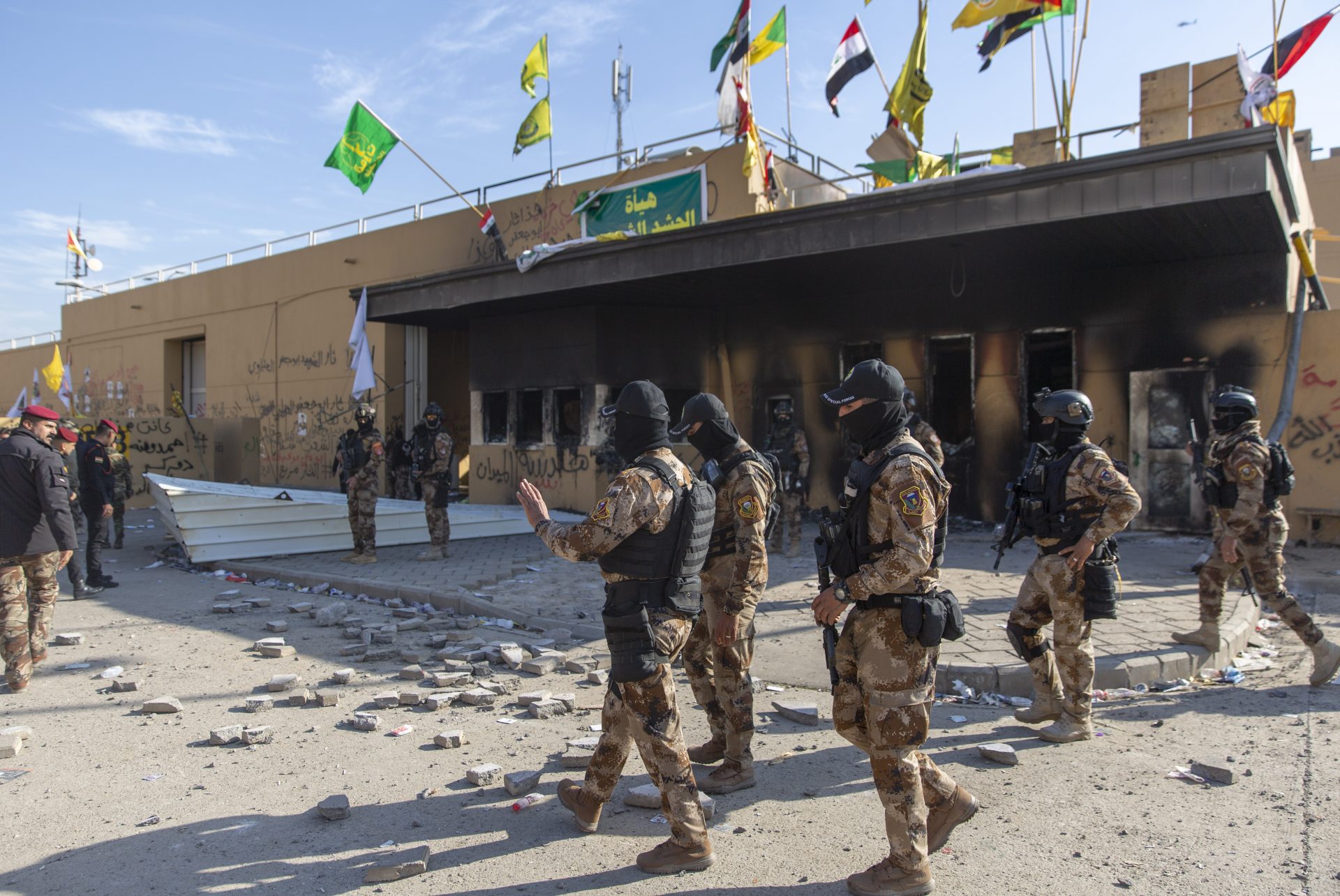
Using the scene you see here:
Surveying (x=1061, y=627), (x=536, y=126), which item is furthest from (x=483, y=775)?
(x=536, y=126)

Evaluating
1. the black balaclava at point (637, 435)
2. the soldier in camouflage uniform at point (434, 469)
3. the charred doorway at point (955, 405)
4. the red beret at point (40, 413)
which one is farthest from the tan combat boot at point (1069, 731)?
the charred doorway at point (955, 405)

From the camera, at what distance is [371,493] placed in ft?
32.1

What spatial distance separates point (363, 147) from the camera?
47.0 ft

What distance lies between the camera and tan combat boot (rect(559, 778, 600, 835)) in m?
3.31

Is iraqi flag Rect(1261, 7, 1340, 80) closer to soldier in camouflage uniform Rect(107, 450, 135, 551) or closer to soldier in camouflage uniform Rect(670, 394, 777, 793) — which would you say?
soldier in camouflage uniform Rect(670, 394, 777, 793)

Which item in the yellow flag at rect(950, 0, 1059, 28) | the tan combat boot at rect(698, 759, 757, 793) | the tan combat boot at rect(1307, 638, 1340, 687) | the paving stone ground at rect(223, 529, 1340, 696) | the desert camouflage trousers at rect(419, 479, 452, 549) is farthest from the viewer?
the yellow flag at rect(950, 0, 1059, 28)

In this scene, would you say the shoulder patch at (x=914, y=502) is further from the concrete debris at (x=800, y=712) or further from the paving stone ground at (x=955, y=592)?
the paving stone ground at (x=955, y=592)

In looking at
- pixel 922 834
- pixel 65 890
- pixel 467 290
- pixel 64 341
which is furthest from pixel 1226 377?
pixel 64 341

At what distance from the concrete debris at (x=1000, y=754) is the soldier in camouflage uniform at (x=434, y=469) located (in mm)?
6931

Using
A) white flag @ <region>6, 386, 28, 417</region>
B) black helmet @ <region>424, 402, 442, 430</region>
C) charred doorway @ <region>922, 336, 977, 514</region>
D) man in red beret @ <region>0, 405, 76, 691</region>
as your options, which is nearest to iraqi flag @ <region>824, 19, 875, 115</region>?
charred doorway @ <region>922, 336, 977, 514</region>

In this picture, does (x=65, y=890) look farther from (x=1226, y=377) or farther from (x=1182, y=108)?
(x=1182, y=108)

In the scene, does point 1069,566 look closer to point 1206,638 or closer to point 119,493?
point 1206,638

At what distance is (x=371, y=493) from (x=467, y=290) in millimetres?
4782

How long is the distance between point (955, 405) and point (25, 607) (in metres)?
13.3
